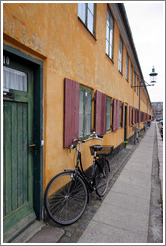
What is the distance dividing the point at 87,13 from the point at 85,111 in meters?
2.55

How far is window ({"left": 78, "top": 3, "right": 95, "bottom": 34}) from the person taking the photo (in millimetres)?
3926

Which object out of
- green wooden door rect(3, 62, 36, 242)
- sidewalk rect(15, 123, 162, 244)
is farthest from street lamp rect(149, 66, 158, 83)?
green wooden door rect(3, 62, 36, 242)

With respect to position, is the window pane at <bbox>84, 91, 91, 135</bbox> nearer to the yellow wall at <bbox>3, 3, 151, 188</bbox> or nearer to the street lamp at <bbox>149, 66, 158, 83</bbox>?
the yellow wall at <bbox>3, 3, 151, 188</bbox>

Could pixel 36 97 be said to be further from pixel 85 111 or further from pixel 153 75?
pixel 153 75

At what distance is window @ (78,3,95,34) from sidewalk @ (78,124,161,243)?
4272 millimetres

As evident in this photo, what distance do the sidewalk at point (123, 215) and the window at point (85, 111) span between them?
164 centimetres

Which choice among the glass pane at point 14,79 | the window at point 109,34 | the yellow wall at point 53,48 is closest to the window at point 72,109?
the yellow wall at point 53,48

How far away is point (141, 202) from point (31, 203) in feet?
7.57

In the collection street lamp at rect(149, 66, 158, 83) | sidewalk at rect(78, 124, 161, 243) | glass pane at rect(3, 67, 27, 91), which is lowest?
sidewalk at rect(78, 124, 161, 243)

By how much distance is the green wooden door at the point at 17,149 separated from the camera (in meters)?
2.16

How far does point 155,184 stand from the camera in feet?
15.1

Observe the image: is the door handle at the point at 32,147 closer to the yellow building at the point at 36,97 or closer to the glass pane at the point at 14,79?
the yellow building at the point at 36,97

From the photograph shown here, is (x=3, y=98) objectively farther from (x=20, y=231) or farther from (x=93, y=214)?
(x=93, y=214)

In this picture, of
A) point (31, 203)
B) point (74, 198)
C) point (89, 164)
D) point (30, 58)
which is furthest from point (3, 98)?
point (89, 164)
